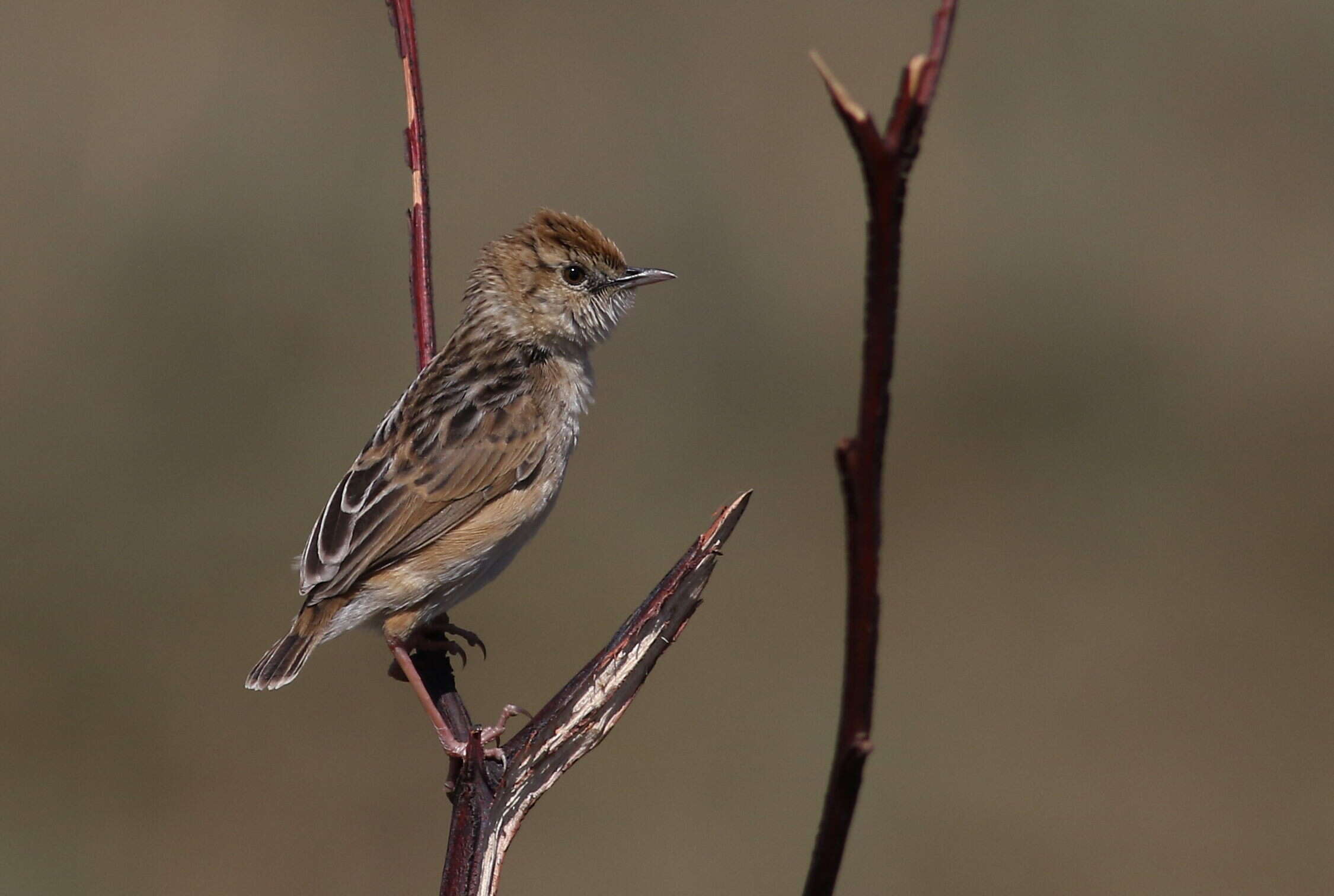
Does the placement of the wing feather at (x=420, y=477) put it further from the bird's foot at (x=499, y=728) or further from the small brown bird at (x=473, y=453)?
the bird's foot at (x=499, y=728)

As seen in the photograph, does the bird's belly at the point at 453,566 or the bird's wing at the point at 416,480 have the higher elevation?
the bird's wing at the point at 416,480

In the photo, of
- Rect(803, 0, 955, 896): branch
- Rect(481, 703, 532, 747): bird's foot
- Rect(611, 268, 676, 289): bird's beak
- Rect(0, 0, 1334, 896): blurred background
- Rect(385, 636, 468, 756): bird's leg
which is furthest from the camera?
Rect(0, 0, 1334, 896): blurred background

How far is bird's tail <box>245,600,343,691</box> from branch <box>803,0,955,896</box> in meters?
3.41

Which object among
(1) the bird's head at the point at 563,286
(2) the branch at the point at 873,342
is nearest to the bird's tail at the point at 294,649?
(1) the bird's head at the point at 563,286

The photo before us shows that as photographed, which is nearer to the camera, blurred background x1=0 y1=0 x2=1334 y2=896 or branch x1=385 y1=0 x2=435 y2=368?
branch x1=385 y1=0 x2=435 y2=368

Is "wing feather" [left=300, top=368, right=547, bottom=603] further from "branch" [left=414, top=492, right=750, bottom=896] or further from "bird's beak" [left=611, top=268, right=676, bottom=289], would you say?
"branch" [left=414, top=492, right=750, bottom=896]

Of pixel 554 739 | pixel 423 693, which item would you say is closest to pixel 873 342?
pixel 554 739

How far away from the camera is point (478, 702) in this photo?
1062 cm

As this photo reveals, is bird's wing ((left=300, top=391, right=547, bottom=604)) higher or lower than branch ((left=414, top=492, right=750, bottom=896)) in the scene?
higher

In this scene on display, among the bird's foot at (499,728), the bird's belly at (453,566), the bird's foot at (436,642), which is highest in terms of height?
the bird's belly at (453,566)

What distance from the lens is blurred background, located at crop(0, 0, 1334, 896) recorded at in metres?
10.2

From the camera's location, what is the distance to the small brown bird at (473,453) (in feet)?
16.1

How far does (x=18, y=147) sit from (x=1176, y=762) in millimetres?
11116

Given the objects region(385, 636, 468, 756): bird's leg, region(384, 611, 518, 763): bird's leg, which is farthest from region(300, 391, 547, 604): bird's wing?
region(385, 636, 468, 756): bird's leg
